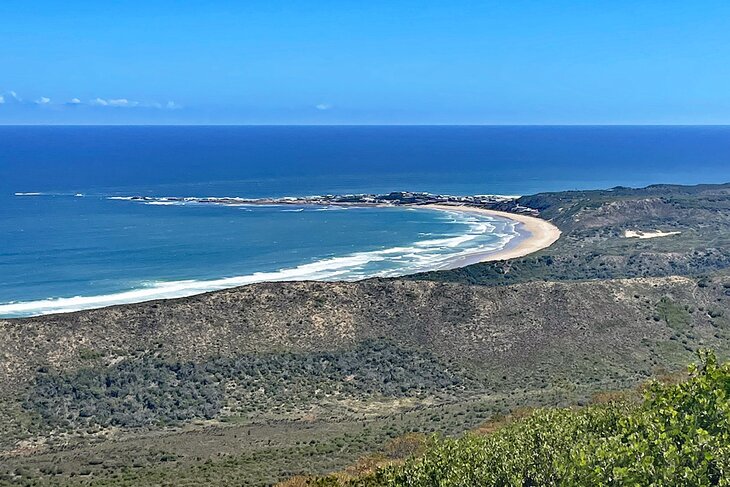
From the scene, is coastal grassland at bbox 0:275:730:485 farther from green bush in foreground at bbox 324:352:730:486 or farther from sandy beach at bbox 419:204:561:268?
sandy beach at bbox 419:204:561:268

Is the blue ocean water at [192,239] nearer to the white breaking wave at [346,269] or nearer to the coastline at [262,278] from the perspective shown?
the white breaking wave at [346,269]

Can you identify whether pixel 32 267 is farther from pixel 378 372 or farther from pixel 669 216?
pixel 669 216

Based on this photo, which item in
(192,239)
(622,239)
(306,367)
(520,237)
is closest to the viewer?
(306,367)

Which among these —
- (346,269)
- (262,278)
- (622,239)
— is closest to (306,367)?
(262,278)

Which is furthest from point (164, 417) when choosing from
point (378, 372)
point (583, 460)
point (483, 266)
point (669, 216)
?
point (669, 216)

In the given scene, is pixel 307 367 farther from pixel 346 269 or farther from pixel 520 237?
pixel 520 237

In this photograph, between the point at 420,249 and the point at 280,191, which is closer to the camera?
the point at 420,249
